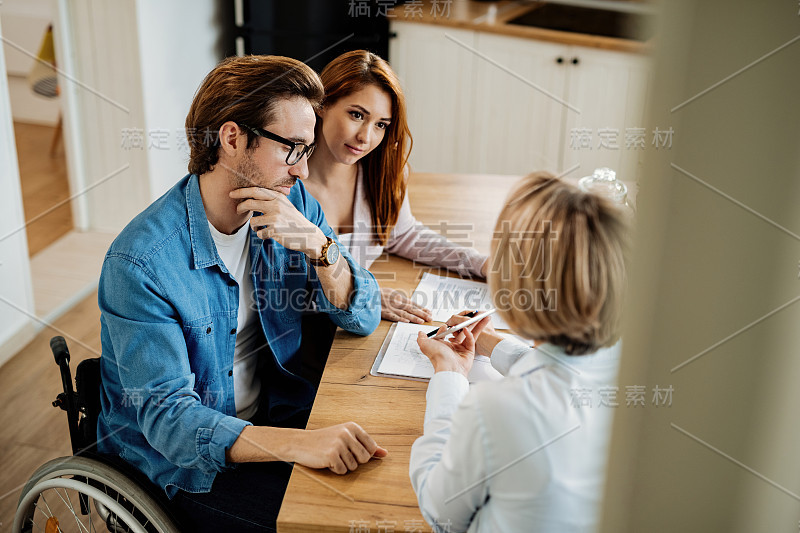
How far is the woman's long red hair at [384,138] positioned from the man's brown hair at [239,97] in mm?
312

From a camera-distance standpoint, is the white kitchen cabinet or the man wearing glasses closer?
the man wearing glasses

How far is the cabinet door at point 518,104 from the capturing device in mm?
3350

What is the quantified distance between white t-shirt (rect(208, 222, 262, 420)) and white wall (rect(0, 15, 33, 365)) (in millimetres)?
1403

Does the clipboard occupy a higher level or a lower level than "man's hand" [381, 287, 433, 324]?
lower

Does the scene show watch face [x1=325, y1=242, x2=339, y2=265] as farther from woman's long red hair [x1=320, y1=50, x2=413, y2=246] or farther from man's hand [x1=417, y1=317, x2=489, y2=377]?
woman's long red hair [x1=320, y1=50, x2=413, y2=246]

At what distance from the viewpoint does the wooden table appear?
0.94 m

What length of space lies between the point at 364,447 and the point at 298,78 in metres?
0.64

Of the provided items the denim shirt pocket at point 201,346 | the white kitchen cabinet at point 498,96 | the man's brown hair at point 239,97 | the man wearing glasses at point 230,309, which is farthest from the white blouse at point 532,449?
the white kitchen cabinet at point 498,96

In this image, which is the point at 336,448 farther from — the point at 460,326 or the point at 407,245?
the point at 407,245

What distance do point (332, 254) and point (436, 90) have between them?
234cm

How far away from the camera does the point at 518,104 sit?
344 centimetres

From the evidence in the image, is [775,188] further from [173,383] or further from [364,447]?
[173,383]

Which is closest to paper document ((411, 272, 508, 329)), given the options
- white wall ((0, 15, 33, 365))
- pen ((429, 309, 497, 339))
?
pen ((429, 309, 497, 339))

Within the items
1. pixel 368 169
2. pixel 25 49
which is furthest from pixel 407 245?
pixel 25 49
